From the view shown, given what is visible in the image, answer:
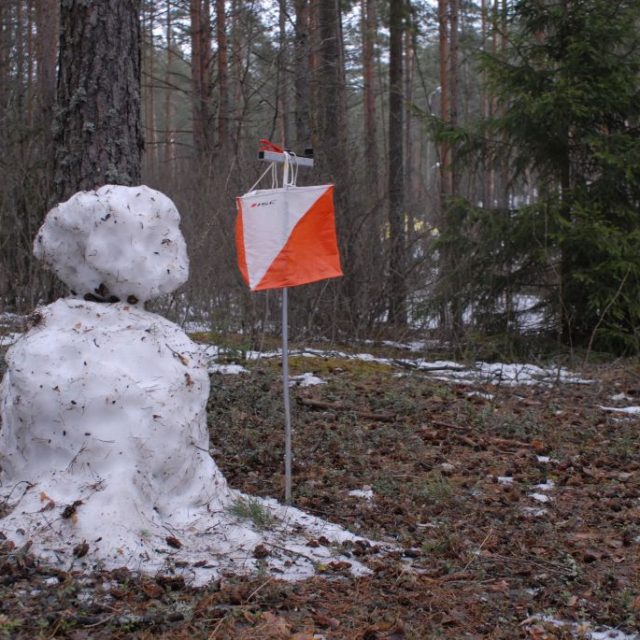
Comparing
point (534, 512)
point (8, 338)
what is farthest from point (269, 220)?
point (8, 338)

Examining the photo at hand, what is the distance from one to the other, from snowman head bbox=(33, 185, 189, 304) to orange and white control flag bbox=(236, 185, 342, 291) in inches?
26.3

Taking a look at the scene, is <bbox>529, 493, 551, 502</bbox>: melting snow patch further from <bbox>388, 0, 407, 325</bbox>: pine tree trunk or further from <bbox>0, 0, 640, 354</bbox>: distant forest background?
<bbox>388, 0, 407, 325</bbox>: pine tree trunk

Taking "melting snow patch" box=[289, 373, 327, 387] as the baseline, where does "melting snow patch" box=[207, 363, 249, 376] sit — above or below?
above

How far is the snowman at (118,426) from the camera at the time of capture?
396 centimetres

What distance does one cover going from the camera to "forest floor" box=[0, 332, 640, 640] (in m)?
3.55

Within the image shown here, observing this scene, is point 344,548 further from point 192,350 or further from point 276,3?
point 276,3

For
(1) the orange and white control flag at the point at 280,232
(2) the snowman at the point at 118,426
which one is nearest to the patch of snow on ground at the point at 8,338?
(1) the orange and white control flag at the point at 280,232

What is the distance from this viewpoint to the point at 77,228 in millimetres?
4359

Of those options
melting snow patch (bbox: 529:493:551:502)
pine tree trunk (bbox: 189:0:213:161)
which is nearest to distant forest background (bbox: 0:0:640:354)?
pine tree trunk (bbox: 189:0:213:161)

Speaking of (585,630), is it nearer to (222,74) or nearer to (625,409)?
(625,409)

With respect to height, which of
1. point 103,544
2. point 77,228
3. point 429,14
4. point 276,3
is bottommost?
point 103,544

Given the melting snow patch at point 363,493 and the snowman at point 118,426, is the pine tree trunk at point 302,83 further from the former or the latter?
the snowman at point 118,426

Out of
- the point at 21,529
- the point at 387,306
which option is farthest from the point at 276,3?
the point at 21,529

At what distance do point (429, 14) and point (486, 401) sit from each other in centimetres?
1432
